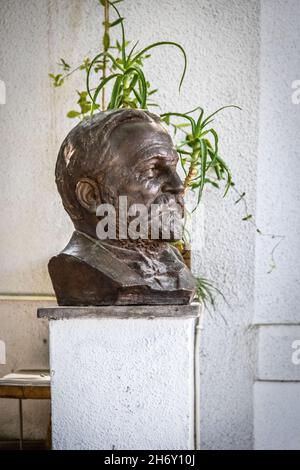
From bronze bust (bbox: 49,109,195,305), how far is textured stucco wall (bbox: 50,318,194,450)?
10 centimetres

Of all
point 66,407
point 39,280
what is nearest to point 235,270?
point 39,280

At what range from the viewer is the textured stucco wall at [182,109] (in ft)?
9.28

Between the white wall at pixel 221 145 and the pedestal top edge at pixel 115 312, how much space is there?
1242mm

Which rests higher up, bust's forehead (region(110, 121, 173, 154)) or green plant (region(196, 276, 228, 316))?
bust's forehead (region(110, 121, 173, 154))

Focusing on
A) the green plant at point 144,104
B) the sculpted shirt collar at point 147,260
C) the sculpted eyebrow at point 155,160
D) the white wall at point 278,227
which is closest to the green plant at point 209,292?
the green plant at point 144,104

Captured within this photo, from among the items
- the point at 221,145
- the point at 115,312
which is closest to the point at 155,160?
the point at 115,312

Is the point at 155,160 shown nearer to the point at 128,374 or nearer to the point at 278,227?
the point at 128,374

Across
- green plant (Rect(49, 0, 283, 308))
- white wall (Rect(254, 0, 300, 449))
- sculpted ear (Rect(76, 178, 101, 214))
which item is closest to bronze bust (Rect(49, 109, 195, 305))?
sculpted ear (Rect(76, 178, 101, 214))

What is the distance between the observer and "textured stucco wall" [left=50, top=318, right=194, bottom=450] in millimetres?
1656

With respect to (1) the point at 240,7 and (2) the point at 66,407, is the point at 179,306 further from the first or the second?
(1) the point at 240,7

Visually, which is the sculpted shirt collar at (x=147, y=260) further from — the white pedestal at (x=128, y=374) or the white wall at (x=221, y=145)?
the white wall at (x=221, y=145)

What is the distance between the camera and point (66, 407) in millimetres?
1667

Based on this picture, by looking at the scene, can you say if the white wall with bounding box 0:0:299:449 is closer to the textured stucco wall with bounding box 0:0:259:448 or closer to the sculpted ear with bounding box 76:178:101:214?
the textured stucco wall with bounding box 0:0:259:448
